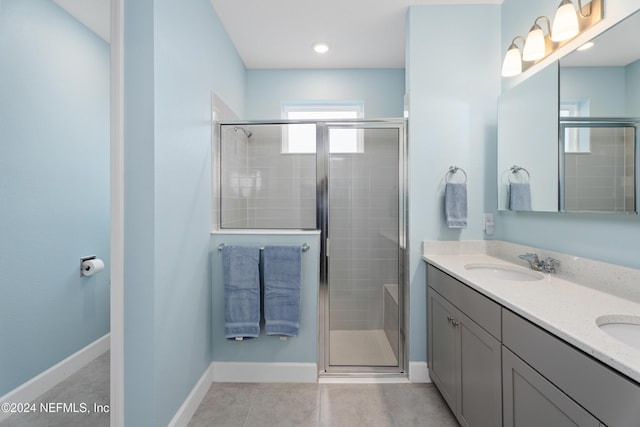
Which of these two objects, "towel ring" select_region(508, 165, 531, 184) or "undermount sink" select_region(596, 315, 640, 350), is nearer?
"undermount sink" select_region(596, 315, 640, 350)

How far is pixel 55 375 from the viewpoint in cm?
154

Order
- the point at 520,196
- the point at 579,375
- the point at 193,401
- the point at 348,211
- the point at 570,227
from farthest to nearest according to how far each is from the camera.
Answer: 1. the point at 348,211
2. the point at 520,196
3. the point at 193,401
4. the point at 570,227
5. the point at 579,375

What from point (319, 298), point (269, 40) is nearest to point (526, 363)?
point (319, 298)

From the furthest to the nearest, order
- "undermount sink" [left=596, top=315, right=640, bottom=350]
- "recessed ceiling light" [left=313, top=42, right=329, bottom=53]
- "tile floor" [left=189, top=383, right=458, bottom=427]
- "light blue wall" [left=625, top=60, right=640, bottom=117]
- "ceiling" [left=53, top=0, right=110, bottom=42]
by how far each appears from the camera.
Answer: "recessed ceiling light" [left=313, top=42, right=329, bottom=53] < "tile floor" [left=189, top=383, right=458, bottom=427] < "ceiling" [left=53, top=0, right=110, bottom=42] < "light blue wall" [left=625, top=60, right=640, bottom=117] < "undermount sink" [left=596, top=315, right=640, bottom=350]

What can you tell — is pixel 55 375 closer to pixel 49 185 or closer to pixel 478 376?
pixel 49 185

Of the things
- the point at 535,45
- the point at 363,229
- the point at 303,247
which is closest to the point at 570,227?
the point at 535,45

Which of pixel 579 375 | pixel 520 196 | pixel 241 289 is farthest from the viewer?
pixel 241 289

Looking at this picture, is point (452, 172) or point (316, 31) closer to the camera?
point (452, 172)

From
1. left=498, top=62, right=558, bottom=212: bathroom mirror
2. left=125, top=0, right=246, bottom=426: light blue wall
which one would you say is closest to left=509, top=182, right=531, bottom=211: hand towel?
left=498, top=62, right=558, bottom=212: bathroom mirror

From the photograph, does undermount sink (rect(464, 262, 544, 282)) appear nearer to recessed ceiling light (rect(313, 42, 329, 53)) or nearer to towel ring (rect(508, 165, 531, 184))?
towel ring (rect(508, 165, 531, 184))

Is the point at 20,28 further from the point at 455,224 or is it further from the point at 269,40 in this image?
the point at 455,224

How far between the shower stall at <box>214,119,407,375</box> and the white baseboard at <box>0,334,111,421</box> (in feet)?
3.39

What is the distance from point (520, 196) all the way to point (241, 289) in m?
1.98

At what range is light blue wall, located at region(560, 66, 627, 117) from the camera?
129cm
